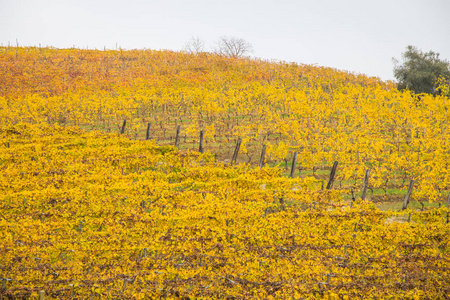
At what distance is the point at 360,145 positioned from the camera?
1046 inches

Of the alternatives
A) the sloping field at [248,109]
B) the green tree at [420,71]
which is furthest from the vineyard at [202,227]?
the green tree at [420,71]

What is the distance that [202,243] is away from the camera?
12.8 meters

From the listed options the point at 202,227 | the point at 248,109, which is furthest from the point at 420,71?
the point at 202,227

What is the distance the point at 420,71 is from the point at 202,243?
5101cm

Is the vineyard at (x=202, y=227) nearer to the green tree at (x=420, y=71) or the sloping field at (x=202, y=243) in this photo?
the sloping field at (x=202, y=243)

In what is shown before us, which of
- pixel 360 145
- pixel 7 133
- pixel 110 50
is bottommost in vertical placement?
pixel 7 133

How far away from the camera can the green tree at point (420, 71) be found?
51531mm

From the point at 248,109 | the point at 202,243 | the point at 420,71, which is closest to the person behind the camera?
the point at 202,243

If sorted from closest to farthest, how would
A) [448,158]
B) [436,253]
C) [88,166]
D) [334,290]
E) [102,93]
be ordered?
[334,290], [436,253], [88,166], [448,158], [102,93]

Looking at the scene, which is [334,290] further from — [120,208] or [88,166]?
[88,166]

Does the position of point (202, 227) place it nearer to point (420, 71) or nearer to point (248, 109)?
point (248, 109)

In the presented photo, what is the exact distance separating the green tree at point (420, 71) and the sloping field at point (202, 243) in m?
40.5

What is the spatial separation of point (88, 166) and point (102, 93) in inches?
1122

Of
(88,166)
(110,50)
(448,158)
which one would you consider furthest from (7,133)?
(110,50)
